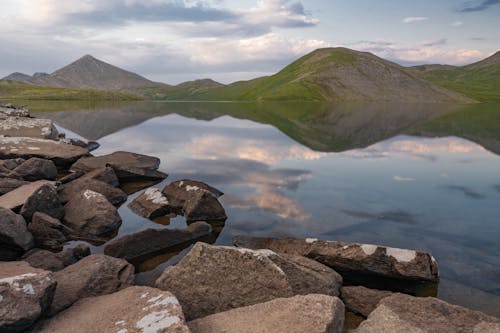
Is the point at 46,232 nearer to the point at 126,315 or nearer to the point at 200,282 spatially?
the point at 200,282

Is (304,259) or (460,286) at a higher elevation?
(304,259)

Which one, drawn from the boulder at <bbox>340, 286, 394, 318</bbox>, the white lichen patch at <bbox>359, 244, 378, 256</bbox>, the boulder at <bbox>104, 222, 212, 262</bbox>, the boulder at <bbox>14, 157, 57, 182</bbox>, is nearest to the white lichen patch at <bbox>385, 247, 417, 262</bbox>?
the white lichen patch at <bbox>359, 244, 378, 256</bbox>

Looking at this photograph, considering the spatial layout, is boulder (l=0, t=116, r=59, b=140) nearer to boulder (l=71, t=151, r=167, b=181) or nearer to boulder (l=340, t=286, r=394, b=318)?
boulder (l=71, t=151, r=167, b=181)

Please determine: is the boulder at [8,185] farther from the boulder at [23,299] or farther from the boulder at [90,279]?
the boulder at [23,299]

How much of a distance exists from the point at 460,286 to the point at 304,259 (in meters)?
4.74

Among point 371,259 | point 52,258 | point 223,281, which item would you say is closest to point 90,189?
point 52,258

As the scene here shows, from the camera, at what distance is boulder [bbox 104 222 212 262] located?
45.8 feet

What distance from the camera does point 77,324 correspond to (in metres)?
8.23

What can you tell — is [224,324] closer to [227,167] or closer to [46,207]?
[46,207]

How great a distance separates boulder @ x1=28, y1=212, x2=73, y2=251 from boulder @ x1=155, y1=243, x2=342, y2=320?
22.7ft

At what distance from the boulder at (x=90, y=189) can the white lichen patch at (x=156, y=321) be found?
496 inches

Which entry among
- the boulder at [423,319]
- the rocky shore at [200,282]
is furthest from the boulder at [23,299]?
the boulder at [423,319]

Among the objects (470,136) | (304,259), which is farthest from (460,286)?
(470,136)

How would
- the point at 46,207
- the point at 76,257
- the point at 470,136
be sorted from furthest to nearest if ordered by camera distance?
the point at 470,136 < the point at 46,207 < the point at 76,257
